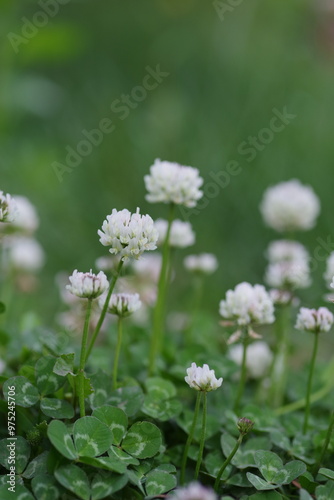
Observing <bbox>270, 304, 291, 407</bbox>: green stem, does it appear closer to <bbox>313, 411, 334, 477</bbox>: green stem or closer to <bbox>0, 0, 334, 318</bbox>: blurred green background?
<bbox>313, 411, 334, 477</bbox>: green stem

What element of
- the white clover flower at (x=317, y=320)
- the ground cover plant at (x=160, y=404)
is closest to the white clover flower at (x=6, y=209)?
the ground cover plant at (x=160, y=404)

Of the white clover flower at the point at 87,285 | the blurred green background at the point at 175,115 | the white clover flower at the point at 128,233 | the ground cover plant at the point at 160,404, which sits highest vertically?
the blurred green background at the point at 175,115

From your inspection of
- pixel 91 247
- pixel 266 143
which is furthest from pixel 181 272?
pixel 266 143

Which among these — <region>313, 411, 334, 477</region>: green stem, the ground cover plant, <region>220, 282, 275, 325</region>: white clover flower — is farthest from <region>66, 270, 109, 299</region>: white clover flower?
<region>313, 411, 334, 477</region>: green stem

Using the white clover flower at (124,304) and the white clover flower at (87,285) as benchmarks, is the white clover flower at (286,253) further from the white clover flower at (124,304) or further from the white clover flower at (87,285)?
the white clover flower at (87,285)

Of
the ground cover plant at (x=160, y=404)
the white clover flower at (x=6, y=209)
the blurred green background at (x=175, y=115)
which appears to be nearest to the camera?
the ground cover plant at (x=160, y=404)

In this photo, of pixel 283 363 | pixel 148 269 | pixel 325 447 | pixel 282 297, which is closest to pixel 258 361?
pixel 283 363
